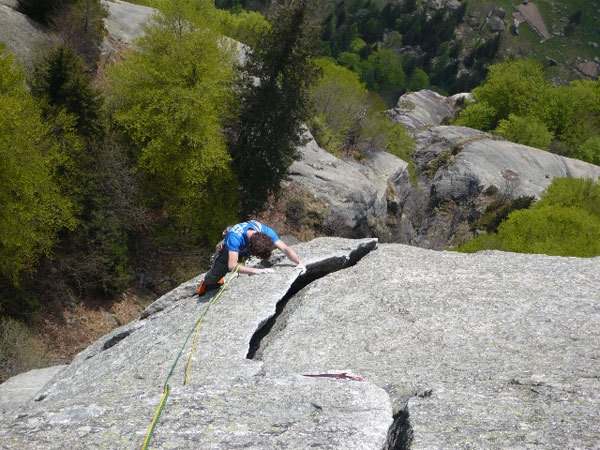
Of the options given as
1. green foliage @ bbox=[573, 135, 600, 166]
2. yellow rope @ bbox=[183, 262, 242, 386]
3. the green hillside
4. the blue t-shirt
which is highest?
the green hillside

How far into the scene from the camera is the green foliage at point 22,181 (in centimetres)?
1744

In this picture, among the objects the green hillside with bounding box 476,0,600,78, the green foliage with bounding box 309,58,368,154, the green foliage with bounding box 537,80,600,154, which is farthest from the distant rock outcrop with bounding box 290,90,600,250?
the green hillside with bounding box 476,0,600,78

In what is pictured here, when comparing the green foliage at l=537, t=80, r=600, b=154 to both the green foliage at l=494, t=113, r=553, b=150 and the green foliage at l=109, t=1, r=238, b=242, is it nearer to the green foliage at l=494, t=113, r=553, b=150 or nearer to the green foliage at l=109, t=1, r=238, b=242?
the green foliage at l=494, t=113, r=553, b=150

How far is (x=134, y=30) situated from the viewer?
137 ft

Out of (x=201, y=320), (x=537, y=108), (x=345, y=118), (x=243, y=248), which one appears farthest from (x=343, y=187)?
(x=537, y=108)

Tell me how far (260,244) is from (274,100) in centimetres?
2026

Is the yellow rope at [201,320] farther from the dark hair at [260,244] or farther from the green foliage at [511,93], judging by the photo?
the green foliage at [511,93]

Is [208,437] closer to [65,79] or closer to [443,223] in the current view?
[65,79]

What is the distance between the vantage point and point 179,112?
83.8 ft

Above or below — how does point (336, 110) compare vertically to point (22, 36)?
below

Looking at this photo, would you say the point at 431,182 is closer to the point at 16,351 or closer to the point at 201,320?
the point at 16,351

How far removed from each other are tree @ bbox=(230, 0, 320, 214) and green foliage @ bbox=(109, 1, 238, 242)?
1.60 m

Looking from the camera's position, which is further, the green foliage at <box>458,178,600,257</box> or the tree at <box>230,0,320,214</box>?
the green foliage at <box>458,178,600,257</box>

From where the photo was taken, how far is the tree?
27.3m
